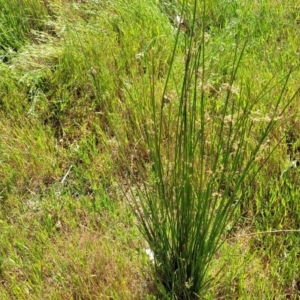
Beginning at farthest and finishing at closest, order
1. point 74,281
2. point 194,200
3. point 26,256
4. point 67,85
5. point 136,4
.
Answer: point 136,4, point 67,85, point 26,256, point 74,281, point 194,200

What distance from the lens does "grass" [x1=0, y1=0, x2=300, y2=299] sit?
1853mm

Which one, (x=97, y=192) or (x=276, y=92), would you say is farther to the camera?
(x=276, y=92)

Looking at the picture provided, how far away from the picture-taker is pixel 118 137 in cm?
197

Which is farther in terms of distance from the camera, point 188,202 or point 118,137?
point 118,137

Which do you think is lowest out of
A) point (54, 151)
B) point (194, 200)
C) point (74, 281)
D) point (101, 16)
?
point (74, 281)

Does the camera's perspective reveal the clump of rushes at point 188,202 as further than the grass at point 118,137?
No

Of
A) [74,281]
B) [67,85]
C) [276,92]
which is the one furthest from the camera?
[67,85]

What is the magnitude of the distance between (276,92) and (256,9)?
0.77 meters

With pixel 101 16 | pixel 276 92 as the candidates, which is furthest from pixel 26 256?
pixel 101 16

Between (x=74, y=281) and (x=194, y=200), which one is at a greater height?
(x=194, y=200)

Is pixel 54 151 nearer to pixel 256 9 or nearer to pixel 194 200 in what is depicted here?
pixel 194 200

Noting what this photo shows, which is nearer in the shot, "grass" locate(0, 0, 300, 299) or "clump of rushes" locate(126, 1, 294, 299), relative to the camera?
"clump of rushes" locate(126, 1, 294, 299)

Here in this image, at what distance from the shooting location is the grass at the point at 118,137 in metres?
1.85

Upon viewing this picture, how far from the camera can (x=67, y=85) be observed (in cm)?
278
